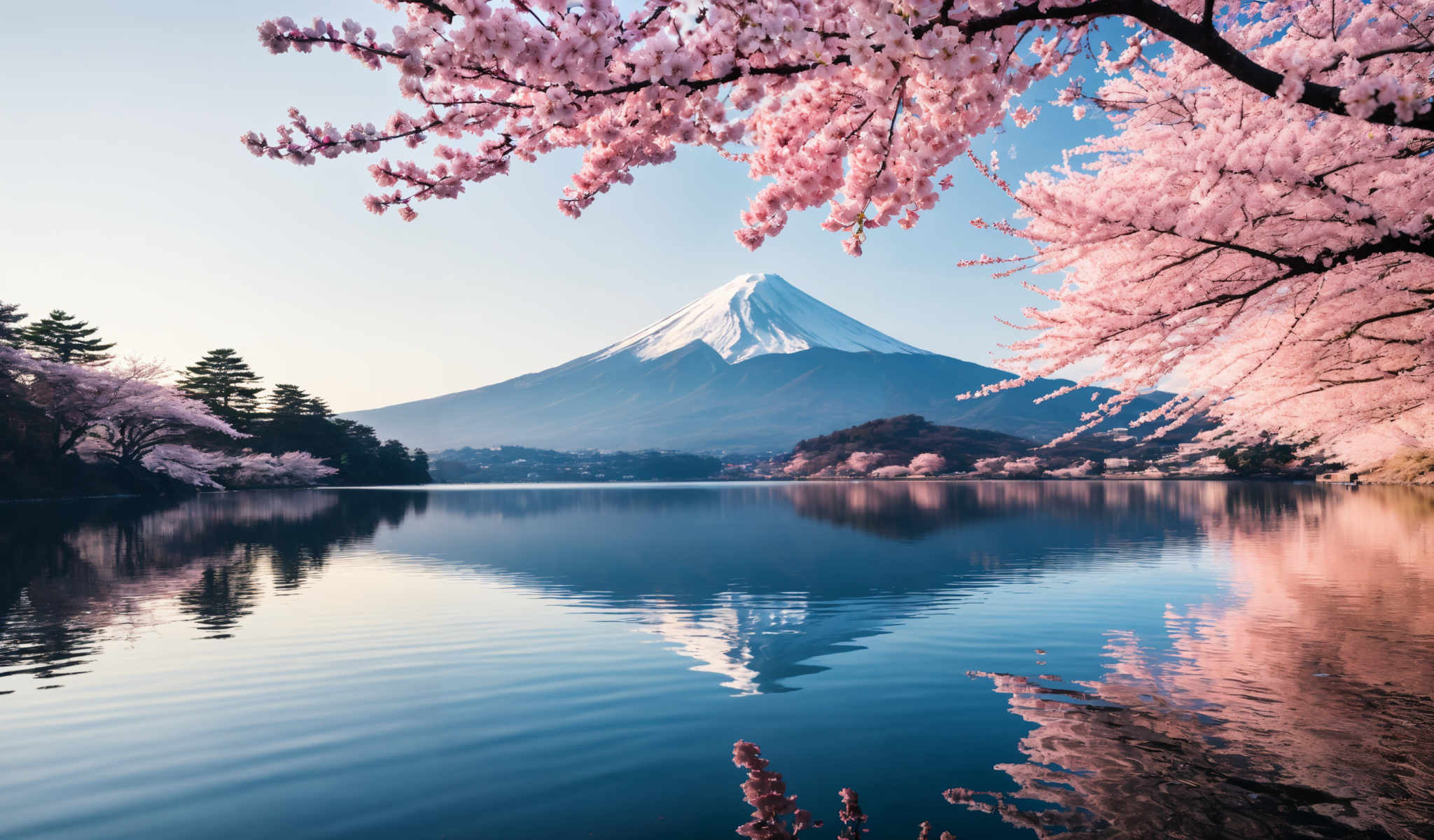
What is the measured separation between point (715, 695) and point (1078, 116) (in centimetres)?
643

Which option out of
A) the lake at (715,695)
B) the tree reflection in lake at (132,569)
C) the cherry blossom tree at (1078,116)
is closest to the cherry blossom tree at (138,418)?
the tree reflection in lake at (132,569)

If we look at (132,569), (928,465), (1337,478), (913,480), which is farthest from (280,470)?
(1337,478)

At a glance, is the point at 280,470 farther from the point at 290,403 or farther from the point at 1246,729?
the point at 1246,729

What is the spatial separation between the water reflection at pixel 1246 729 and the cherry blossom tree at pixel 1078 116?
227 cm

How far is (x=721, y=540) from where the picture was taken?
697 inches

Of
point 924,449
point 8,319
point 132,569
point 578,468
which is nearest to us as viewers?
point 132,569

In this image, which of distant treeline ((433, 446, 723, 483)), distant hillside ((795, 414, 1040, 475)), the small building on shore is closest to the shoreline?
the small building on shore

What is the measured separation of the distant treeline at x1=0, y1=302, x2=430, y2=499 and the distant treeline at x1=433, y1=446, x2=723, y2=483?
44.3 metres

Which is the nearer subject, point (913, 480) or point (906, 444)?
point (913, 480)

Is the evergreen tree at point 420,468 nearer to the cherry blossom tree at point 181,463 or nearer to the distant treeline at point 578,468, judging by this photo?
the cherry blossom tree at point 181,463

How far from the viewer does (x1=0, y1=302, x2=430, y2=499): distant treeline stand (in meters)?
34.6

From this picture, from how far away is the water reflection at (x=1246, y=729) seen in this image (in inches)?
135

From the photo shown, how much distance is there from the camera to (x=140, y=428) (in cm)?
4438

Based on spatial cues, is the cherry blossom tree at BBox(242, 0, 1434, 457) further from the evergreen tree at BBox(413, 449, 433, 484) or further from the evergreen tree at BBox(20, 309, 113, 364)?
the evergreen tree at BBox(413, 449, 433, 484)
